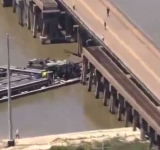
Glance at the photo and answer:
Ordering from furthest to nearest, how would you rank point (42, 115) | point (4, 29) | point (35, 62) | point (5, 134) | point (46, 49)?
point (4, 29)
point (46, 49)
point (35, 62)
point (42, 115)
point (5, 134)

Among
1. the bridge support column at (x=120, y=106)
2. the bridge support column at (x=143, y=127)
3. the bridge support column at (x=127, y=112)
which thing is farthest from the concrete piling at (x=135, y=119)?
the bridge support column at (x=120, y=106)

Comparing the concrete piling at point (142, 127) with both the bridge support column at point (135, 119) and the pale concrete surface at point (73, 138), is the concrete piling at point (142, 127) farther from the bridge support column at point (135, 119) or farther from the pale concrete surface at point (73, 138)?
the bridge support column at point (135, 119)

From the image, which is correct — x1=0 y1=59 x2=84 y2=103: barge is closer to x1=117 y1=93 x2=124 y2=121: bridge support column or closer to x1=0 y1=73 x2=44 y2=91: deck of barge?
x1=0 y1=73 x2=44 y2=91: deck of barge

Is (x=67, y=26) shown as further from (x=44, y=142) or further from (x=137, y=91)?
(x=44, y=142)

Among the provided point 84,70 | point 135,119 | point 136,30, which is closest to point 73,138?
point 135,119

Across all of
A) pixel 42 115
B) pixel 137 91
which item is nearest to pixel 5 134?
pixel 42 115

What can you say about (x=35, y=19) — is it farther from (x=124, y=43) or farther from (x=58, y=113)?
(x=58, y=113)

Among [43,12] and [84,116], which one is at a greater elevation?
[43,12]
